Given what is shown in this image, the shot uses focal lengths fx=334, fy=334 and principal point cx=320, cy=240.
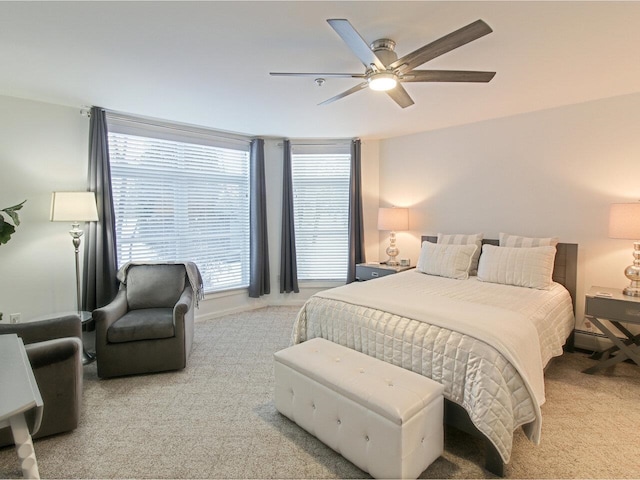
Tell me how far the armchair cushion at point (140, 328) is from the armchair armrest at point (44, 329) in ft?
1.11

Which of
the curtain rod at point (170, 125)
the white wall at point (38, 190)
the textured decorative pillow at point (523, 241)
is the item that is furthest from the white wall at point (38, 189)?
the textured decorative pillow at point (523, 241)

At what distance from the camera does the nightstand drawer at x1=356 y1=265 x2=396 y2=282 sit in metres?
4.29

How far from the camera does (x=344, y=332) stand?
8.28ft

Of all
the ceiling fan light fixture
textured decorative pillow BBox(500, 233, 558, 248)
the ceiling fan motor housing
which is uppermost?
the ceiling fan motor housing

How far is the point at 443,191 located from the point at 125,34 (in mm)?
3736

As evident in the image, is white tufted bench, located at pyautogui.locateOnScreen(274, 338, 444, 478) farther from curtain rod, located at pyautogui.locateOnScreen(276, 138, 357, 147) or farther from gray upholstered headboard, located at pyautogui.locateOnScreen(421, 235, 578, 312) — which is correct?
curtain rod, located at pyautogui.locateOnScreen(276, 138, 357, 147)

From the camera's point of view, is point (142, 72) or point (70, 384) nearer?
point (70, 384)

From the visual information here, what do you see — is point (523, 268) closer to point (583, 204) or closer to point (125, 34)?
point (583, 204)

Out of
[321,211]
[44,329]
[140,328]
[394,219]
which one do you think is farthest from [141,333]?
[394,219]

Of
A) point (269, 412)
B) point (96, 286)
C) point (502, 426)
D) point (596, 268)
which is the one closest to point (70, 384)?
point (269, 412)

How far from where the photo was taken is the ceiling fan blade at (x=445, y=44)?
5.10 feet

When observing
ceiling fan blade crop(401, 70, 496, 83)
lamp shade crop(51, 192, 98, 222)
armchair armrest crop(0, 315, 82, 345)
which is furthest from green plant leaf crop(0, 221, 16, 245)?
Result: ceiling fan blade crop(401, 70, 496, 83)

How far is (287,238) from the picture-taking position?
4953 millimetres

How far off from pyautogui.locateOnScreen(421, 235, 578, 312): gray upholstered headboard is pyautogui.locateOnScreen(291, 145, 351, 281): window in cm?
265
